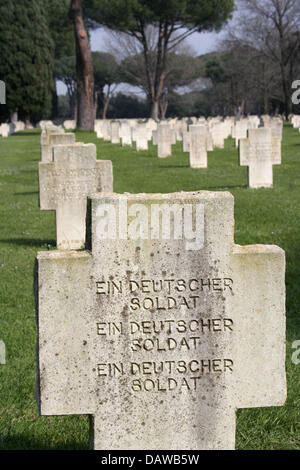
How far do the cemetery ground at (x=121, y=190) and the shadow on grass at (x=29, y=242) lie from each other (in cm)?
1

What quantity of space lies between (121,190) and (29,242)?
5421 mm

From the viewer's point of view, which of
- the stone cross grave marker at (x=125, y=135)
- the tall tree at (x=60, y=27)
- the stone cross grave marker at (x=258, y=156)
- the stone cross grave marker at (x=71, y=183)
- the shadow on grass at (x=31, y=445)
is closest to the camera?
the shadow on grass at (x=31, y=445)

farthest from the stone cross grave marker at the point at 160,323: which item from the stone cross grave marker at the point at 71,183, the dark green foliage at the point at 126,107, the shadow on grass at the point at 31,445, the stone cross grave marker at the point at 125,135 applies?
the dark green foliage at the point at 126,107

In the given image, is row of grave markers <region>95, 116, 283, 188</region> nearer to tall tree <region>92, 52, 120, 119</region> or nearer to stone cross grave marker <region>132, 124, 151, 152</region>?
stone cross grave marker <region>132, 124, 151, 152</region>

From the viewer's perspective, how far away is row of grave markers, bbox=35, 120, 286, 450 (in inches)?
116

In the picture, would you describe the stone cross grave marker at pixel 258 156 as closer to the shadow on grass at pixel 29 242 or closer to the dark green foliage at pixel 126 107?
the shadow on grass at pixel 29 242

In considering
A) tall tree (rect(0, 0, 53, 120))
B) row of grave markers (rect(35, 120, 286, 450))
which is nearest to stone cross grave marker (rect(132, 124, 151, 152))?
tall tree (rect(0, 0, 53, 120))

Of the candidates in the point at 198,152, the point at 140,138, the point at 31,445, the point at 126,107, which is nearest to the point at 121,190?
the point at 198,152

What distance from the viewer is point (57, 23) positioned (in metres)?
69.8

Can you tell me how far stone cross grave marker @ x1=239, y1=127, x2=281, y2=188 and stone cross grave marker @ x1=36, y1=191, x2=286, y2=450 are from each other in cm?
1100

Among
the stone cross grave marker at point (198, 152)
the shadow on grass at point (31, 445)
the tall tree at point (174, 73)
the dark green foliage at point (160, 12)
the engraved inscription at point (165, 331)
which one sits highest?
the dark green foliage at point (160, 12)

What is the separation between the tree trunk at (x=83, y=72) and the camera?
1558 inches
